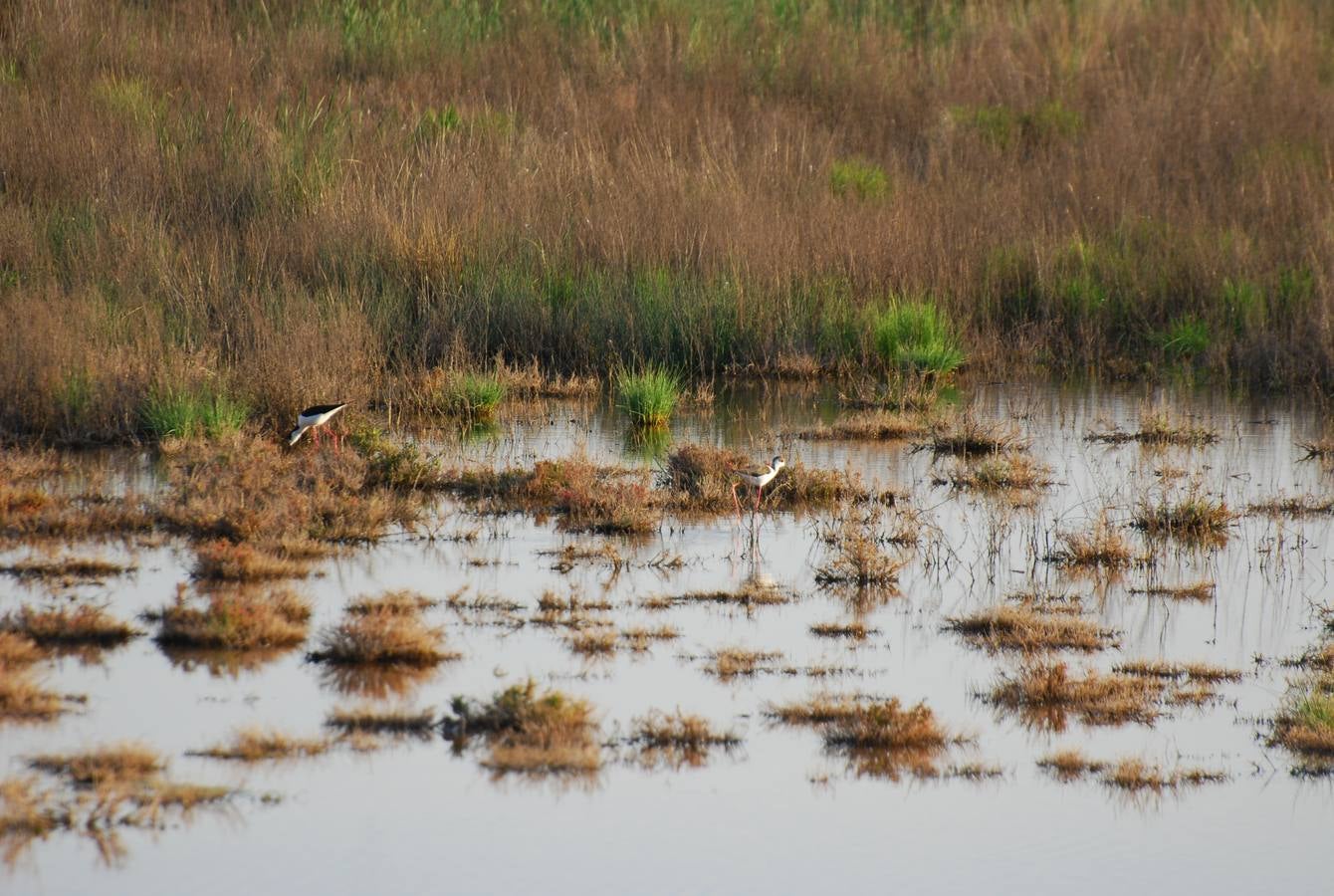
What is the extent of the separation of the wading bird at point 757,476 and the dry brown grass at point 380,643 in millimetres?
3004

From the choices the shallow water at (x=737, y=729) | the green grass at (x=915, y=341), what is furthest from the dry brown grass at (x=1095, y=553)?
the green grass at (x=915, y=341)

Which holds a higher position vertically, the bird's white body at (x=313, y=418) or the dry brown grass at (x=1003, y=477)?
the bird's white body at (x=313, y=418)

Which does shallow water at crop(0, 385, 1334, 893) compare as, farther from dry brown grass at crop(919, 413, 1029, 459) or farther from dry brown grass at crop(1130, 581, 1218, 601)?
dry brown grass at crop(919, 413, 1029, 459)

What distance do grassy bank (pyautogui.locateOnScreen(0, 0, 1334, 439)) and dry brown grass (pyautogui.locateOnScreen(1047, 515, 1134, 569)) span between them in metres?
5.68

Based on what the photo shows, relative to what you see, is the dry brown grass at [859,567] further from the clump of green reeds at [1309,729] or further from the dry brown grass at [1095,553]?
the clump of green reeds at [1309,729]

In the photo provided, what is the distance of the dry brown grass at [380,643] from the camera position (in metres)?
7.89

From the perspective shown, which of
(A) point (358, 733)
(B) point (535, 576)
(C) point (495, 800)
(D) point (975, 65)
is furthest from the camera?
(D) point (975, 65)

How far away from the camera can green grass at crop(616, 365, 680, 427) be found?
45.7 ft

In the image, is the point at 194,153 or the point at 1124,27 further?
the point at 1124,27

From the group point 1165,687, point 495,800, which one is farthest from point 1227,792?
point 495,800

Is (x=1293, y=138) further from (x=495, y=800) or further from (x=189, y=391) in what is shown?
(x=495, y=800)

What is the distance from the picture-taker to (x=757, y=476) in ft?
34.8

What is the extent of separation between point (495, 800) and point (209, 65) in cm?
1541

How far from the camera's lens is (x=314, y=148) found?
18062 millimetres
